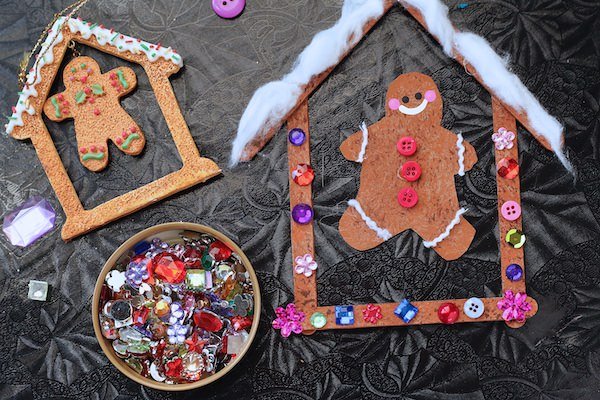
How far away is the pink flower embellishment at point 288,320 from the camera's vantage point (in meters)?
1.66

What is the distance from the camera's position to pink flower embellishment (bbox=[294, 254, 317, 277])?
5.51 feet

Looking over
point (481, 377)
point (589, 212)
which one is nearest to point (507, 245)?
point (589, 212)

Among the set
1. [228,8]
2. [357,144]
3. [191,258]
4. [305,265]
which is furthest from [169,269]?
[228,8]

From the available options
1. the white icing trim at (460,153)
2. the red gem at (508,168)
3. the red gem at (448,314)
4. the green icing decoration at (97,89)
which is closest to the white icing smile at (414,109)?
the white icing trim at (460,153)

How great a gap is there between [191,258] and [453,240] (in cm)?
61

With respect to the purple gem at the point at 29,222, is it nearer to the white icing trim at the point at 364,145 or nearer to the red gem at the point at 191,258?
the red gem at the point at 191,258

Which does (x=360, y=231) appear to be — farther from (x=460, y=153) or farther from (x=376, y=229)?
(x=460, y=153)

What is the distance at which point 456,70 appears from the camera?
1698 mm

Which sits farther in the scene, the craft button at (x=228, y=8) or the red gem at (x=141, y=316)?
the craft button at (x=228, y=8)

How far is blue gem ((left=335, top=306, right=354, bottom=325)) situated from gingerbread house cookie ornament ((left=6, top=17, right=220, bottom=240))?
434 millimetres

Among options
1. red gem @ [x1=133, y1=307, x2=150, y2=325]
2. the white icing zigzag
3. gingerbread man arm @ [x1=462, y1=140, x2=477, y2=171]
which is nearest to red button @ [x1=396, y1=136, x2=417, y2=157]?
gingerbread man arm @ [x1=462, y1=140, x2=477, y2=171]

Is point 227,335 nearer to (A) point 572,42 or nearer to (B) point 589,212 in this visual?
(B) point 589,212

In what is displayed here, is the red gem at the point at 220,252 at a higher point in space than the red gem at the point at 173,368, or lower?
higher

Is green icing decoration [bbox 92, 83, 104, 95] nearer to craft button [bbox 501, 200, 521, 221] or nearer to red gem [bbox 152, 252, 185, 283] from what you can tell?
red gem [bbox 152, 252, 185, 283]
